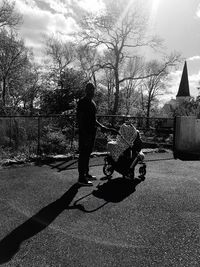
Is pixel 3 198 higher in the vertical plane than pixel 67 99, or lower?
lower

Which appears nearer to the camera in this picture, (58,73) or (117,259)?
(117,259)

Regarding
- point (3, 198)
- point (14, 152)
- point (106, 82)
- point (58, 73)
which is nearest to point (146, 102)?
point (106, 82)

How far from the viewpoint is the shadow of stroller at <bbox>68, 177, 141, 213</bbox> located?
452 centimetres

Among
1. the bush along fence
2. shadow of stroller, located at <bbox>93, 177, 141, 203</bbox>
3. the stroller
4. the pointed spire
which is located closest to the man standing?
shadow of stroller, located at <bbox>93, 177, 141, 203</bbox>

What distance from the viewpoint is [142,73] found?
43156mm

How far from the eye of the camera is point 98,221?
12.5ft

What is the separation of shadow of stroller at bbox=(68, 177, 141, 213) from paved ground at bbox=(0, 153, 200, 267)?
0.02m

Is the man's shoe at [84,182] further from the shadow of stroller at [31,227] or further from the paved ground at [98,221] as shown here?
the shadow of stroller at [31,227]

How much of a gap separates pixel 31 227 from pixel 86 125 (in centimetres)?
253

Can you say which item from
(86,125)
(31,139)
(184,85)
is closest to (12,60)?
(31,139)

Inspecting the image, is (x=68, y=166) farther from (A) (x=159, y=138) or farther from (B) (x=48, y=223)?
(A) (x=159, y=138)

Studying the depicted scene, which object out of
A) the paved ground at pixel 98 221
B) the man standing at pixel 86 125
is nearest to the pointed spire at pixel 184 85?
the paved ground at pixel 98 221

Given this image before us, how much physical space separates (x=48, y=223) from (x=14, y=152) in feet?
17.1

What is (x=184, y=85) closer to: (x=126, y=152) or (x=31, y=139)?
(x=31, y=139)
